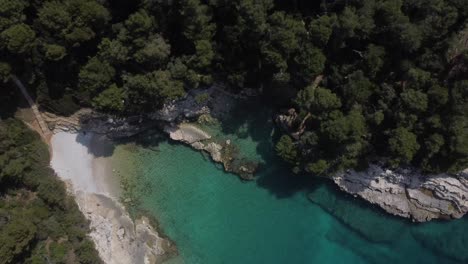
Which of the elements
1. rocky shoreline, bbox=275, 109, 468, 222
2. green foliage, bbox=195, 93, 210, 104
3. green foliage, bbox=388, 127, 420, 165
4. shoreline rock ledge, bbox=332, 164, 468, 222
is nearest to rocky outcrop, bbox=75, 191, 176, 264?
green foliage, bbox=195, 93, 210, 104

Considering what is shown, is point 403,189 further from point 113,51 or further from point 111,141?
point 113,51

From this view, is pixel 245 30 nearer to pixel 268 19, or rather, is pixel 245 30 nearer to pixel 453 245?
pixel 268 19

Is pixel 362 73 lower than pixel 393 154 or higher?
higher

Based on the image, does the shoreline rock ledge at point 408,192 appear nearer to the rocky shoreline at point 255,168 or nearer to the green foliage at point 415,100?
the rocky shoreline at point 255,168

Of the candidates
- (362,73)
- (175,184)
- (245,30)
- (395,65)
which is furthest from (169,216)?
(395,65)

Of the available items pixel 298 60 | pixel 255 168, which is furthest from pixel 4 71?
pixel 298 60
